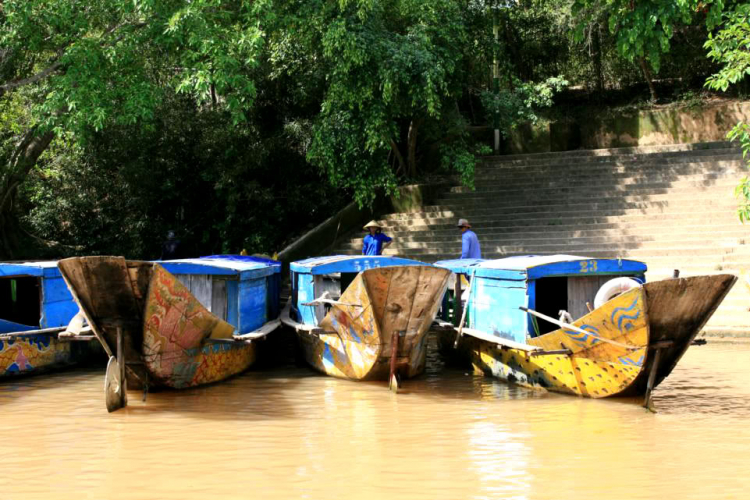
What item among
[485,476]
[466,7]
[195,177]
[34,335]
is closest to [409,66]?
[466,7]

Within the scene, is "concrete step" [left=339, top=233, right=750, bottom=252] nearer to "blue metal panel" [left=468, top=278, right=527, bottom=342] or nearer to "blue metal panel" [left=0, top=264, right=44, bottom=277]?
"blue metal panel" [left=468, top=278, right=527, bottom=342]

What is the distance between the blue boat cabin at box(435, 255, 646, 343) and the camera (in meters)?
9.99

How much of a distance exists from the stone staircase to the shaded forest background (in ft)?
4.58

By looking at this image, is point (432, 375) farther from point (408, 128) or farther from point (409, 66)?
point (408, 128)

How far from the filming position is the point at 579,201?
1942 cm

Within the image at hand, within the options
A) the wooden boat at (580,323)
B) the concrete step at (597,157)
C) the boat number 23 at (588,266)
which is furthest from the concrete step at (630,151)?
the boat number 23 at (588,266)

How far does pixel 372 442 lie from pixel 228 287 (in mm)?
3946

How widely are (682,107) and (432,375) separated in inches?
545

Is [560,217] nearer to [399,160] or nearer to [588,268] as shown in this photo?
[399,160]

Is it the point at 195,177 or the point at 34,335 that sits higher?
the point at 195,177

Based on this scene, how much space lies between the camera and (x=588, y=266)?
33.1 ft

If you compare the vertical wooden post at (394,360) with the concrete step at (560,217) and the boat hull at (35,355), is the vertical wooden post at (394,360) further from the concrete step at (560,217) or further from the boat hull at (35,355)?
the concrete step at (560,217)

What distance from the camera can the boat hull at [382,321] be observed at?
9570 millimetres

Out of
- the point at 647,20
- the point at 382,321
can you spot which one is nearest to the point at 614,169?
the point at 647,20
